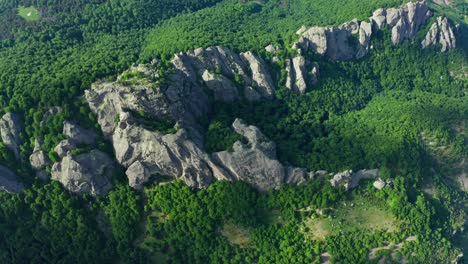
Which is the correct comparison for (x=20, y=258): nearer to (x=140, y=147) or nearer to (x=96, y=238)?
(x=96, y=238)

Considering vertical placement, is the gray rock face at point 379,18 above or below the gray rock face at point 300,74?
above

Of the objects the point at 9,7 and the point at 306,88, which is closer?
the point at 306,88

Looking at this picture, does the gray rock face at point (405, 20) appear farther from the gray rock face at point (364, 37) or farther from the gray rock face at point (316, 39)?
the gray rock face at point (316, 39)

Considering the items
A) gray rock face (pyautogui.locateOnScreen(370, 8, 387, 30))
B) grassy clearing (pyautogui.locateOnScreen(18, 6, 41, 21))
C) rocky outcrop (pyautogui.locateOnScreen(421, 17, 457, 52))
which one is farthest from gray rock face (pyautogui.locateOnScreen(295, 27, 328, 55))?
grassy clearing (pyautogui.locateOnScreen(18, 6, 41, 21))

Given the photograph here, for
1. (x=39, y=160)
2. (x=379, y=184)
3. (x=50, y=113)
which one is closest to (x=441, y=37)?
(x=379, y=184)

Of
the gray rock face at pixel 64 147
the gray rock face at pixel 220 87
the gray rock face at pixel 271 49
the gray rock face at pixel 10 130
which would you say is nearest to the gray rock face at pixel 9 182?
the gray rock face at pixel 10 130

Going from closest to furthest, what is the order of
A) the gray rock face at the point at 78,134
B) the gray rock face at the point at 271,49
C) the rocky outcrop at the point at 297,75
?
the gray rock face at the point at 78,134 < the rocky outcrop at the point at 297,75 < the gray rock face at the point at 271,49

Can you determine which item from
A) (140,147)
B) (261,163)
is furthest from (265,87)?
(140,147)

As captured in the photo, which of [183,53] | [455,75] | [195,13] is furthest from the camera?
[195,13]
